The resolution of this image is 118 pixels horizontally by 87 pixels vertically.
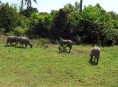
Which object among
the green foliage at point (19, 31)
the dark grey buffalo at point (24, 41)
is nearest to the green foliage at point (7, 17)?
the green foliage at point (19, 31)

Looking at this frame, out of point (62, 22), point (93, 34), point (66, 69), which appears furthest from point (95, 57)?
point (62, 22)

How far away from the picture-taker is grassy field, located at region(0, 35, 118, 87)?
655 inches

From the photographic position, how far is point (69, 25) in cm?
3353

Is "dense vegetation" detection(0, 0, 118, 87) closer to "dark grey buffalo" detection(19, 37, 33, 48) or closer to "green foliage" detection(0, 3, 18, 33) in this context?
"green foliage" detection(0, 3, 18, 33)

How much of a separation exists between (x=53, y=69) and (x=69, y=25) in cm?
1514

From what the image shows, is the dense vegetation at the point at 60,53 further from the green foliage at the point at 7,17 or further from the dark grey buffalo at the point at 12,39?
the dark grey buffalo at the point at 12,39

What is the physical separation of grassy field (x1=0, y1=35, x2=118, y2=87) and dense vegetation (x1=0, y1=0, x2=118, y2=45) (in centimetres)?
733

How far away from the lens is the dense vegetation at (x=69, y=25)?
31.6m

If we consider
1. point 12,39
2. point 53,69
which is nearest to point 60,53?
point 12,39

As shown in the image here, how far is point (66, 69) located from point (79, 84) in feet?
7.99

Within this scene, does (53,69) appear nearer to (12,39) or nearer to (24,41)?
(24,41)

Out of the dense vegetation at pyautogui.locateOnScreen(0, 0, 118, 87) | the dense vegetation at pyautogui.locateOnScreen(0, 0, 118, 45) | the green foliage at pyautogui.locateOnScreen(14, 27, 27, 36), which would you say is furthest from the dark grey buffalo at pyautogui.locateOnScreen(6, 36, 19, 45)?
the green foliage at pyautogui.locateOnScreen(14, 27, 27, 36)

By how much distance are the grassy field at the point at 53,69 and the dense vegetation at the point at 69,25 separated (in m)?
7.33

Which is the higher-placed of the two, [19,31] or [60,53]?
[19,31]
